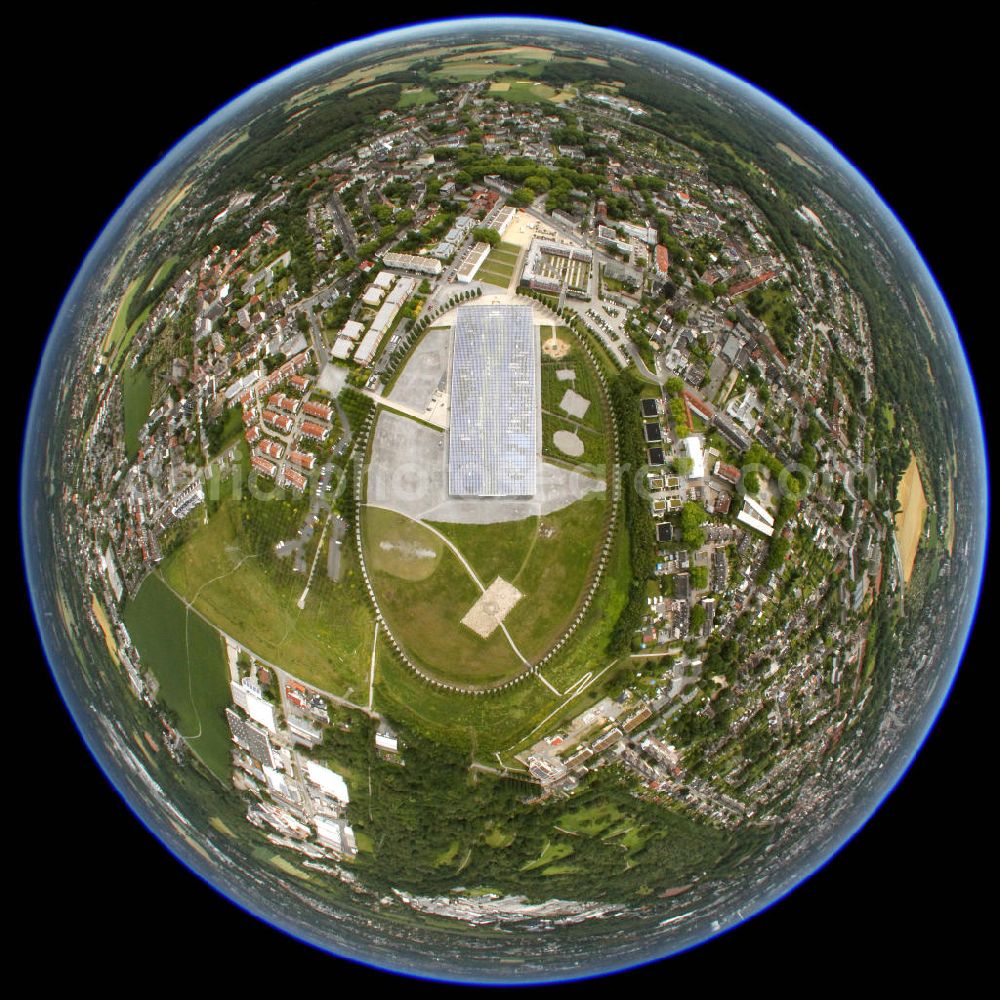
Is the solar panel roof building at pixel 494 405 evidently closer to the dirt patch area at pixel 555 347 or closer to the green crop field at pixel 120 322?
the dirt patch area at pixel 555 347

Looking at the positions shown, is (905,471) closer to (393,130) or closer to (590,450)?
(590,450)

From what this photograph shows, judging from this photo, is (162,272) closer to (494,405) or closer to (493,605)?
(494,405)

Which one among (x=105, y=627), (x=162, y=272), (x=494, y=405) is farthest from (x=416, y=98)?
(x=105, y=627)

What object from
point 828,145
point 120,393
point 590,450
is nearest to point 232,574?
point 120,393

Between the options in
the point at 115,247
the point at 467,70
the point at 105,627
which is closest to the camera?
the point at 105,627

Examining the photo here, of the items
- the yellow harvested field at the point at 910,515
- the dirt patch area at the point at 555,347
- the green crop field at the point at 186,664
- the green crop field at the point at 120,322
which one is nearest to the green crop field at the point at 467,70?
the dirt patch area at the point at 555,347

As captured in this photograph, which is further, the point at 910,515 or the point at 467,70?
the point at 467,70

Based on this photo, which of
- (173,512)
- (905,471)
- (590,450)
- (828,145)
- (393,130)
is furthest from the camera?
(828,145)
